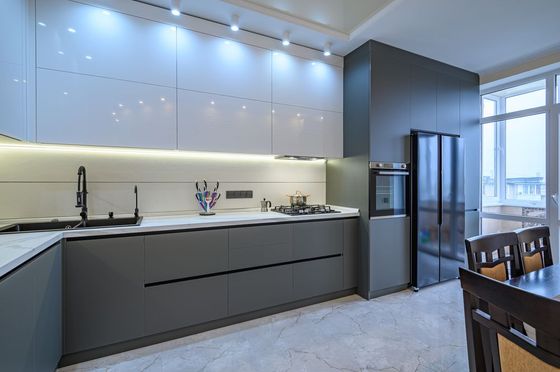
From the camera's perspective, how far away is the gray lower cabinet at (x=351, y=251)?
277 centimetres

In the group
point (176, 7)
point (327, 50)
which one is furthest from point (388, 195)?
point (176, 7)

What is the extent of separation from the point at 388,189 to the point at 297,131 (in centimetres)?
120

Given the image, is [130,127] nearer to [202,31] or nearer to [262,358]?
[202,31]

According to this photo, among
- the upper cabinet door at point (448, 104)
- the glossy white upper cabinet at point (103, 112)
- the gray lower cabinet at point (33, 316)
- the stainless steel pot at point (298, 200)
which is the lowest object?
the gray lower cabinet at point (33, 316)

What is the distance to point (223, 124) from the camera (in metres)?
2.46

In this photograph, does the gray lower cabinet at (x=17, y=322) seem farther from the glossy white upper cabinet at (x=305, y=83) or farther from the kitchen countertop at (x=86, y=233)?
the glossy white upper cabinet at (x=305, y=83)

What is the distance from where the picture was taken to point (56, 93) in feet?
6.15

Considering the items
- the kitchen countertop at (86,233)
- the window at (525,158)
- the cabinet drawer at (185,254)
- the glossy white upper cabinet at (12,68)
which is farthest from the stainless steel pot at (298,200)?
the window at (525,158)

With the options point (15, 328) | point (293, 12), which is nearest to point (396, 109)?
point (293, 12)

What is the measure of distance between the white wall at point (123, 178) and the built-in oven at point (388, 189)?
96 centimetres

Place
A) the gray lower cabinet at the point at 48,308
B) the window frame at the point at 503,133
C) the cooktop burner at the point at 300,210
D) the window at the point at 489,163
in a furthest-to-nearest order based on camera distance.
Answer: the window at the point at 489,163 < the window frame at the point at 503,133 < the cooktop burner at the point at 300,210 < the gray lower cabinet at the point at 48,308

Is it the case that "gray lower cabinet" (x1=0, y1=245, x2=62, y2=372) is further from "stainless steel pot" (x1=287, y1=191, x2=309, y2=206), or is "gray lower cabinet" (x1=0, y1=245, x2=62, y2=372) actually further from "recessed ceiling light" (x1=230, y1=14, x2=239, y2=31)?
"recessed ceiling light" (x1=230, y1=14, x2=239, y2=31)

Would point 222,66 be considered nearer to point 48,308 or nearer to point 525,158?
point 48,308

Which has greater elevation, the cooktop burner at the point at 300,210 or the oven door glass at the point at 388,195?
the oven door glass at the point at 388,195
